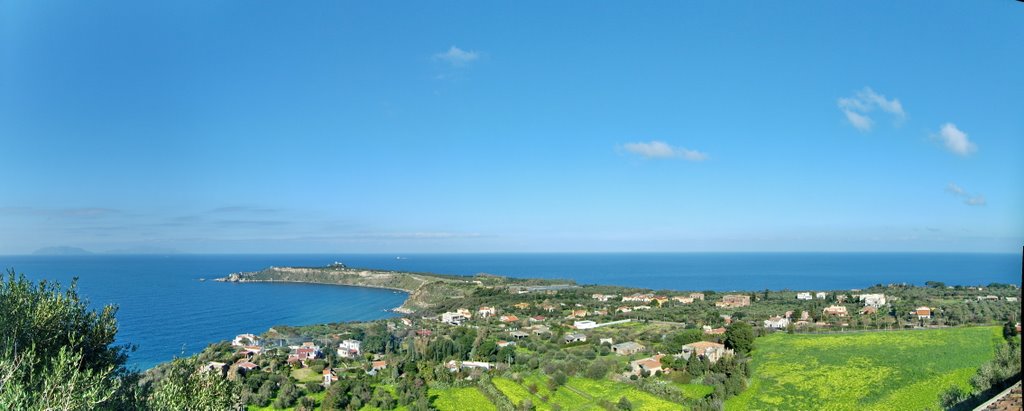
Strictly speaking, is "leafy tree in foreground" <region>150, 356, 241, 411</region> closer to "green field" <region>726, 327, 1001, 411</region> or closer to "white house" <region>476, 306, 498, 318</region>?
"green field" <region>726, 327, 1001, 411</region>

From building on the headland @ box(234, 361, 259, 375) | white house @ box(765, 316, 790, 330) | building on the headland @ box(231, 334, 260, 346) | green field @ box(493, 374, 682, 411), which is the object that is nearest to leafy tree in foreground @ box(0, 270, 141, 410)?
green field @ box(493, 374, 682, 411)

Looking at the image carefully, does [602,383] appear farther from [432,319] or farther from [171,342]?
[171,342]

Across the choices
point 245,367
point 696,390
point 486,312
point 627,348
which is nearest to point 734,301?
point 486,312

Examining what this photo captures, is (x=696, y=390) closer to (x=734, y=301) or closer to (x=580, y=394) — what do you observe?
(x=580, y=394)

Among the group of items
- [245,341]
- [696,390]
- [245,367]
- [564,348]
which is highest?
[696,390]

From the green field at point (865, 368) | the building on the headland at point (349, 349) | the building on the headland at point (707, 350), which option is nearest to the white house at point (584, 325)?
the building on the headland at point (707, 350)

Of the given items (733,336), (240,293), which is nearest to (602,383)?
(733,336)

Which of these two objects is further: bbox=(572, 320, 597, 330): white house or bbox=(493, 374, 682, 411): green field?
bbox=(572, 320, 597, 330): white house
